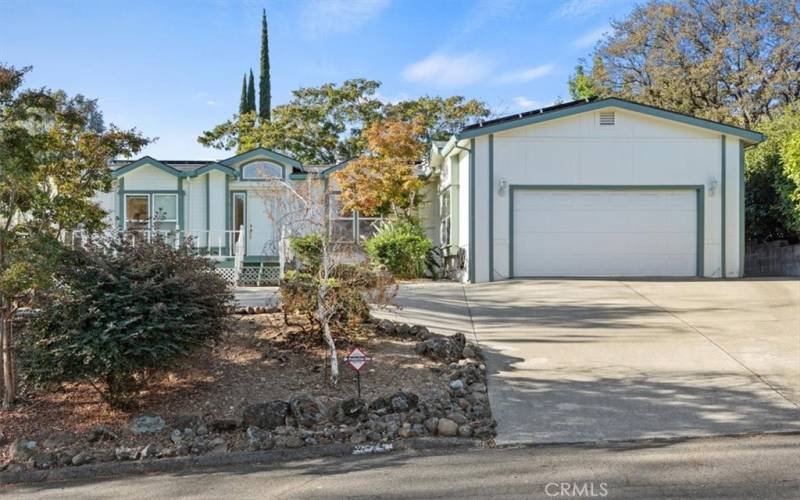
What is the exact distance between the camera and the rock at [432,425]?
574 cm

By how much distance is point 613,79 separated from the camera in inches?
1164

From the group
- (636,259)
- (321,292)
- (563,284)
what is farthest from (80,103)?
(636,259)

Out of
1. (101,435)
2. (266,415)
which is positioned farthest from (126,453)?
(266,415)

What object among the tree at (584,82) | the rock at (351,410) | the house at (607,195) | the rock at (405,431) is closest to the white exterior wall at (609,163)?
the house at (607,195)

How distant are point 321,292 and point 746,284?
10.2 meters

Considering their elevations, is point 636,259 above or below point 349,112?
below

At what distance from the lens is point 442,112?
31281 mm

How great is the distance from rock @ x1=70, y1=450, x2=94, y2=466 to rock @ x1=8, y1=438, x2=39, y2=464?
382 millimetres

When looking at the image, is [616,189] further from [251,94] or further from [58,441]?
[251,94]

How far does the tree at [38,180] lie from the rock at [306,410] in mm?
2506

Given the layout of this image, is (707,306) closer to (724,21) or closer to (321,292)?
(321,292)

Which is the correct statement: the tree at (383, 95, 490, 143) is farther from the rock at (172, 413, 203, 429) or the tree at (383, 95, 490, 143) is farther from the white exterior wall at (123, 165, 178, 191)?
the rock at (172, 413, 203, 429)

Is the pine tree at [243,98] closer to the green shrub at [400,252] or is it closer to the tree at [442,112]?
the tree at [442,112]

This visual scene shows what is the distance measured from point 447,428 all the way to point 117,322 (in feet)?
10.3
